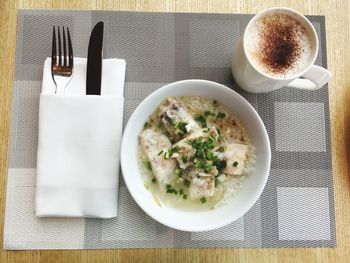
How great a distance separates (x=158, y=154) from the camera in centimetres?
105

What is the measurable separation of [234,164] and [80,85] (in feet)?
1.40

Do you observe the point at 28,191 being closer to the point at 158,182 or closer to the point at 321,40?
the point at 158,182

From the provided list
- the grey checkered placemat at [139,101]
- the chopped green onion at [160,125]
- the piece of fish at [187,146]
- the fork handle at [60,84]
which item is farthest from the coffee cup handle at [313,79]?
the fork handle at [60,84]

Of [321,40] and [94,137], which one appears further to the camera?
[321,40]

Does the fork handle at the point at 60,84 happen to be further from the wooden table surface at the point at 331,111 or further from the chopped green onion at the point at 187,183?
the chopped green onion at the point at 187,183

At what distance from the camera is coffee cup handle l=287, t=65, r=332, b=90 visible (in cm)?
100

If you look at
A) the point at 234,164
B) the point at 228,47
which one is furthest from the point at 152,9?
the point at 234,164

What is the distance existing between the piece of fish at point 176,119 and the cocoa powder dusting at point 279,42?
0.74 ft

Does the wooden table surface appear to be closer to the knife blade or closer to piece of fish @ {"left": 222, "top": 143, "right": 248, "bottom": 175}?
the knife blade

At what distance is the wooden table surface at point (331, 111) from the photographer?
1091 mm

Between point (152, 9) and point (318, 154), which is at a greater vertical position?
point (152, 9)

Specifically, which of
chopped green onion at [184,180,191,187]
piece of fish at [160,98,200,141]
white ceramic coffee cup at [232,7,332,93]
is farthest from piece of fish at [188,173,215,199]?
white ceramic coffee cup at [232,7,332,93]

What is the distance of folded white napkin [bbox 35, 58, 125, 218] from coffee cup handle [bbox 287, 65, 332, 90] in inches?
17.5

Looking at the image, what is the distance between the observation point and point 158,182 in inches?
41.8
